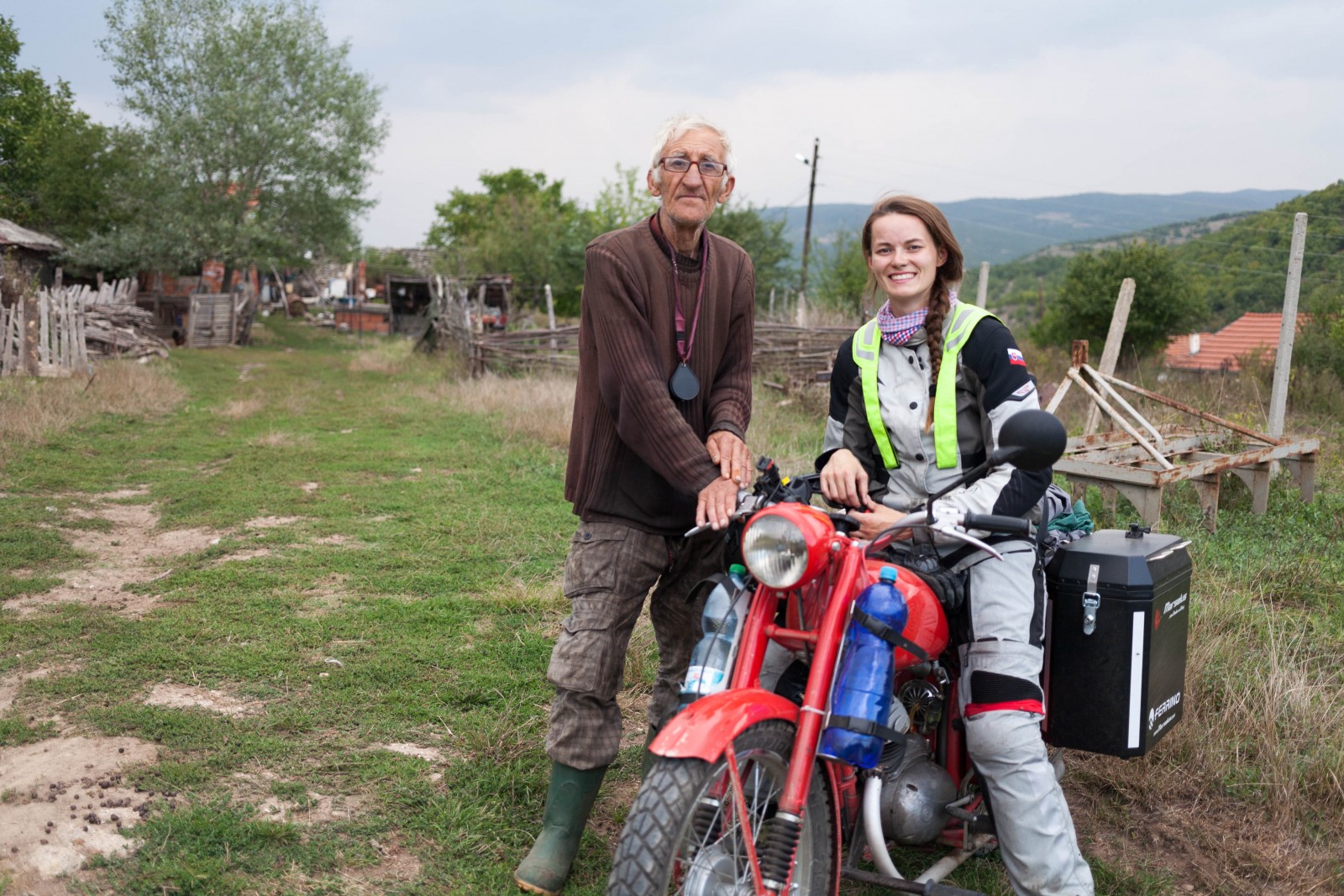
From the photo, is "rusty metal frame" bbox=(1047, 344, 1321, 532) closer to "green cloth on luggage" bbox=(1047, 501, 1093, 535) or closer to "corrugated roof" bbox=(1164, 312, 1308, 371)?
"green cloth on luggage" bbox=(1047, 501, 1093, 535)

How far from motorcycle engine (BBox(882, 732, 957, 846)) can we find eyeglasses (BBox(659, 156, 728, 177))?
5.08 ft

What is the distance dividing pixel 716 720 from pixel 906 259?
1365 millimetres

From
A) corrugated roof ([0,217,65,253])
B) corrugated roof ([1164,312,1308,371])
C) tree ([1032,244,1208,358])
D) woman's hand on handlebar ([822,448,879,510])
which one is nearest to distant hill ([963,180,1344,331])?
corrugated roof ([1164,312,1308,371])

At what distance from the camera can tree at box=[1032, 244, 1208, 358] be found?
29.3m

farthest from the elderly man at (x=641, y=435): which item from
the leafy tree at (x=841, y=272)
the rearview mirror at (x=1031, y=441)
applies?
the leafy tree at (x=841, y=272)

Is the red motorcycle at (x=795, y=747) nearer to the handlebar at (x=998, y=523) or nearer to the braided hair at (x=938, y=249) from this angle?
the handlebar at (x=998, y=523)

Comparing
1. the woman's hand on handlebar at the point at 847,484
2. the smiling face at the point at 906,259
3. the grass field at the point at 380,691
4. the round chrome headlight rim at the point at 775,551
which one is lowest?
the grass field at the point at 380,691

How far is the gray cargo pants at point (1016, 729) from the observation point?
101 inches

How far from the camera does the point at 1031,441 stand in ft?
6.86

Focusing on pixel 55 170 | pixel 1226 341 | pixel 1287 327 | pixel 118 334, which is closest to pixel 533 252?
pixel 55 170

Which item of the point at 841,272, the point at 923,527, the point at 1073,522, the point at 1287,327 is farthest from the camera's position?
the point at 841,272

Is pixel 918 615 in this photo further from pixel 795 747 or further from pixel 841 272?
pixel 841 272

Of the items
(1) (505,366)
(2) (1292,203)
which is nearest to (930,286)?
(1) (505,366)

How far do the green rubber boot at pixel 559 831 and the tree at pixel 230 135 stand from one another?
94.9ft
